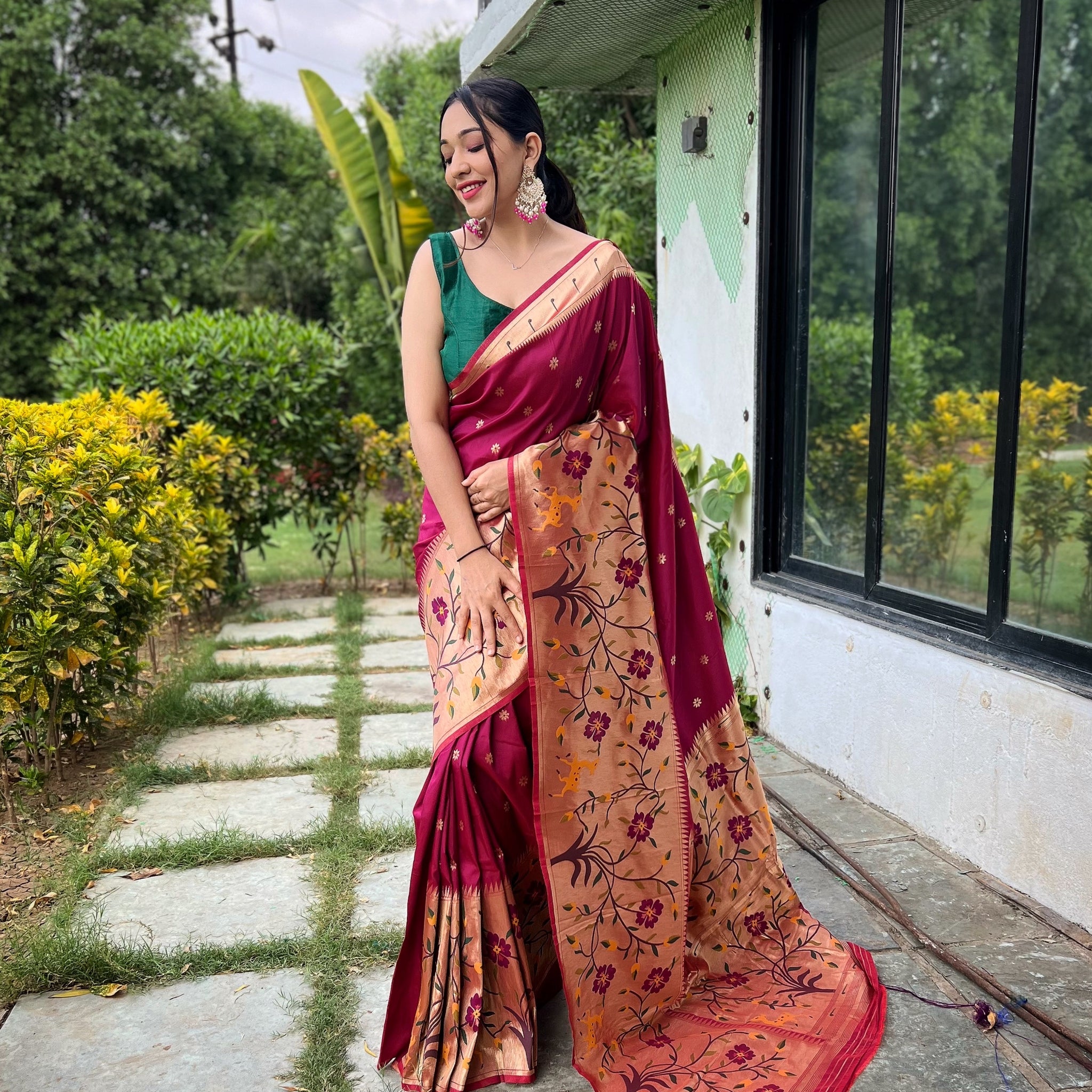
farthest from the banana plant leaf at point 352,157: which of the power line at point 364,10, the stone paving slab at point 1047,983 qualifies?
the power line at point 364,10

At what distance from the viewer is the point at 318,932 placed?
92.9 inches

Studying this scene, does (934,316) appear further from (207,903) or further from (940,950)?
(207,903)

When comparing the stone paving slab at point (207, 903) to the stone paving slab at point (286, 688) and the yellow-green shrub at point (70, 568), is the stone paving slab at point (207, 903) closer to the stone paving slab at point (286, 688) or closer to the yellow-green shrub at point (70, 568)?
the yellow-green shrub at point (70, 568)

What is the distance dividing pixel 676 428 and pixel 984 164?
3.54m

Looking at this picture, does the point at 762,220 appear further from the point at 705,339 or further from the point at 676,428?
the point at 676,428

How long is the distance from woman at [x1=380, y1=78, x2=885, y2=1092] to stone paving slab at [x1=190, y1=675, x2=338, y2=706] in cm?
222

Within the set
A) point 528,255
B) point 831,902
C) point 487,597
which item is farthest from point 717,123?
point 831,902

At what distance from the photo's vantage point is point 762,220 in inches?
138

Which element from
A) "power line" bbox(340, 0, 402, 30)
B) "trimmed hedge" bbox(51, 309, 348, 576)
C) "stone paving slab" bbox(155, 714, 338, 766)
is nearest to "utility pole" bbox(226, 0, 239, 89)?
"power line" bbox(340, 0, 402, 30)

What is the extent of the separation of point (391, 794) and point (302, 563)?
4.54m

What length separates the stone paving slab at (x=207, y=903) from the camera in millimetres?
2363

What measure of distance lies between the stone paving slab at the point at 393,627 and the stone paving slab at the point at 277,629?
0.06 metres

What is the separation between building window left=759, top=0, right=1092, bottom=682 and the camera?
9.74 ft

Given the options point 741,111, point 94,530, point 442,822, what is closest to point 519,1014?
point 442,822
